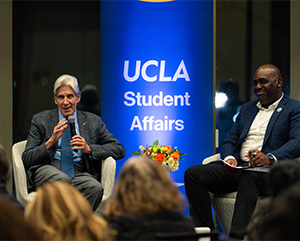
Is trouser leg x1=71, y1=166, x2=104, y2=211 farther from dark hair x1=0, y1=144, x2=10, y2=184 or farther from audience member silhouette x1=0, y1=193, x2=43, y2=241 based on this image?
audience member silhouette x1=0, y1=193, x2=43, y2=241

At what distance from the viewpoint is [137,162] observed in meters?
1.62

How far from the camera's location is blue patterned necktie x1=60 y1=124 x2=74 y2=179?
3.59 m

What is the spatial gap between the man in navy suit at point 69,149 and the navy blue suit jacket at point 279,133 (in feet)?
3.81

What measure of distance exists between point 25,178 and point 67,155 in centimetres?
45

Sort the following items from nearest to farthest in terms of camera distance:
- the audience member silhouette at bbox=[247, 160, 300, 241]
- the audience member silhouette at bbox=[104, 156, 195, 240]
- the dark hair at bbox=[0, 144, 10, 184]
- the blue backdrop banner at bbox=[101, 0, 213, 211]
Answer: the audience member silhouette at bbox=[247, 160, 300, 241] < the audience member silhouette at bbox=[104, 156, 195, 240] < the dark hair at bbox=[0, 144, 10, 184] < the blue backdrop banner at bbox=[101, 0, 213, 211]

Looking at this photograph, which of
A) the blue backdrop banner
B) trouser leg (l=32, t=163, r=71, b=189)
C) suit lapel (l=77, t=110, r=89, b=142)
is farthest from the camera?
the blue backdrop banner

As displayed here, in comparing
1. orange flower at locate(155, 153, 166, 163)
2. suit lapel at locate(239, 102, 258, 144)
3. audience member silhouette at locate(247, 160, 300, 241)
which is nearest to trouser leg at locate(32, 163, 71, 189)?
orange flower at locate(155, 153, 166, 163)

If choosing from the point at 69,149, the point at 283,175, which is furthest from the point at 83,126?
the point at 283,175

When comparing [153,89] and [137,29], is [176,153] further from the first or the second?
[137,29]

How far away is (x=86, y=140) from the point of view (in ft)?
12.4

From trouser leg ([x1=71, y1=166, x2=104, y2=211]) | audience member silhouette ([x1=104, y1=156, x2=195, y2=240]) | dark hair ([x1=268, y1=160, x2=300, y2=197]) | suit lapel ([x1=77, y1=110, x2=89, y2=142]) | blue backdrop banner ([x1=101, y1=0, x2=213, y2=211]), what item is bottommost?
trouser leg ([x1=71, y1=166, x2=104, y2=211])

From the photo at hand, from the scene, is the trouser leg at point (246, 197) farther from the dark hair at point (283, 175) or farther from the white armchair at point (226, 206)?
the dark hair at point (283, 175)

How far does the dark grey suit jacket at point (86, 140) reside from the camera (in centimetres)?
352

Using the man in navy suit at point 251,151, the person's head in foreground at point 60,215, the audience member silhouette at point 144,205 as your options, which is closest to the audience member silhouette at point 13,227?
the person's head in foreground at point 60,215
